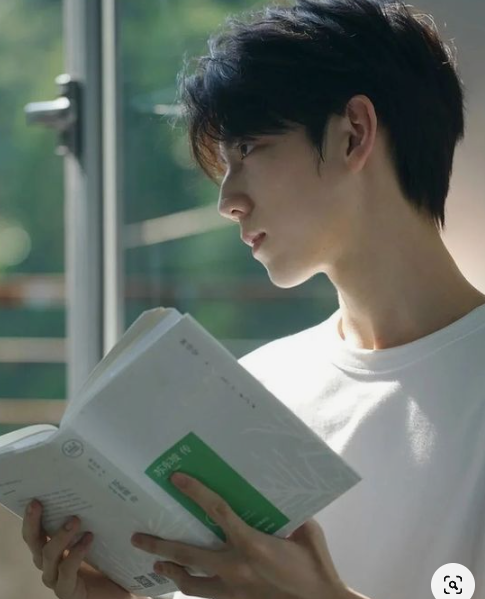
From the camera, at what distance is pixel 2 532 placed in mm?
Answer: 1687

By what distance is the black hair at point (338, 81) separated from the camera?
3.37 feet

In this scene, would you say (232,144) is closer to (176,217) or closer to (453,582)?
(453,582)

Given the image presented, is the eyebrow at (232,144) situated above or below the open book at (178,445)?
above

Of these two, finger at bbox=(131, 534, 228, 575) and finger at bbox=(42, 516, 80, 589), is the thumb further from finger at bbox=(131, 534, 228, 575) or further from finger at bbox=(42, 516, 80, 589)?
finger at bbox=(42, 516, 80, 589)

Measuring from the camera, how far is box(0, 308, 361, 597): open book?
812 mm

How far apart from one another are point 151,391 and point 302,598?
0.71ft

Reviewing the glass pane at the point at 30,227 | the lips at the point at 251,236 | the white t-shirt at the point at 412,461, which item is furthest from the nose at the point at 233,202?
the glass pane at the point at 30,227

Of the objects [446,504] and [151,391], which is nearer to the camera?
[151,391]

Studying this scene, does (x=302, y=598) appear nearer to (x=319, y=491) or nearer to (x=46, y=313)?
(x=319, y=491)

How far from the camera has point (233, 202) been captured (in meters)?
1.05

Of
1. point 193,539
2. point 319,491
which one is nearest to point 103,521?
point 193,539

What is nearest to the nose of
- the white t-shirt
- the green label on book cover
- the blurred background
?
the white t-shirt

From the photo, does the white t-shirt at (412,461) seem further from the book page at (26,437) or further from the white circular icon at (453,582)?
the book page at (26,437)

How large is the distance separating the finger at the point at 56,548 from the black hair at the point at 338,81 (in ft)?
1.32
